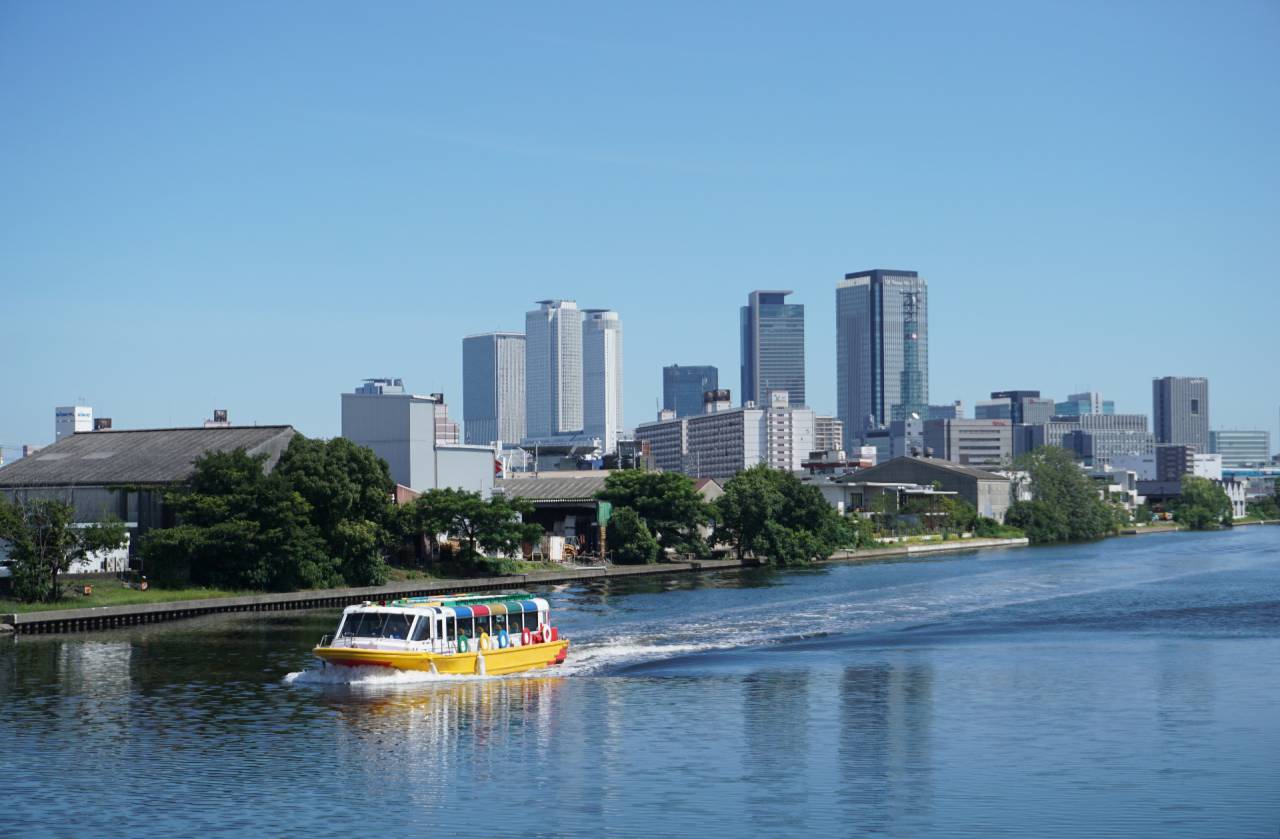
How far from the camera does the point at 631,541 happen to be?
347 feet

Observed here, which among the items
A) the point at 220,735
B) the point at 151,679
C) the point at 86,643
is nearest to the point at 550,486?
the point at 86,643

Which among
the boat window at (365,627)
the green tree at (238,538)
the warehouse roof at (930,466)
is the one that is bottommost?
the boat window at (365,627)

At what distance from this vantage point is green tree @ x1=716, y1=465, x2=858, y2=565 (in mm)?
112438

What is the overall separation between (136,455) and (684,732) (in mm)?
56975

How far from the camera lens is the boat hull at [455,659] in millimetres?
44938

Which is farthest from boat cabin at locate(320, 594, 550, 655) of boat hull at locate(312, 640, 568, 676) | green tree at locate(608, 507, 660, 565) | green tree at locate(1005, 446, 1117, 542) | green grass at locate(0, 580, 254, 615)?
green tree at locate(1005, 446, 1117, 542)

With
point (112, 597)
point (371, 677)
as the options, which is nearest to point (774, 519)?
point (112, 597)

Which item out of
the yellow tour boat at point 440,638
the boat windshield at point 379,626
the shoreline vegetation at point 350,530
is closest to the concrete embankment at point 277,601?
the shoreline vegetation at point 350,530

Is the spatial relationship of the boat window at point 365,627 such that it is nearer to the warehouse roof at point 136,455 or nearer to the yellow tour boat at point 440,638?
the yellow tour boat at point 440,638

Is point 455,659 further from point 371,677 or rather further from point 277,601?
point 277,601

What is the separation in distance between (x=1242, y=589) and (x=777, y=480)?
4540 centimetres

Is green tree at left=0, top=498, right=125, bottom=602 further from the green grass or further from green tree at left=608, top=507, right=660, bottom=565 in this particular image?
green tree at left=608, top=507, right=660, bottom=565

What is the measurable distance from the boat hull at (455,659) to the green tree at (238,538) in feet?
94.4

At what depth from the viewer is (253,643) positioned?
57.8m
